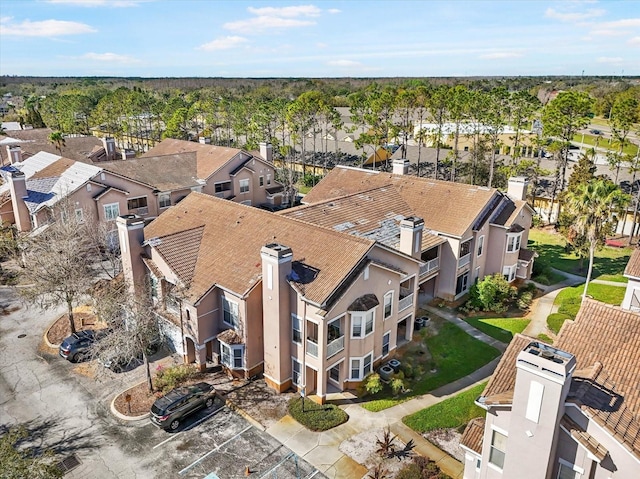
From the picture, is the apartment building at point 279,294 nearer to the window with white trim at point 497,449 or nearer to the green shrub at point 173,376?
the green shrub at point 173,376

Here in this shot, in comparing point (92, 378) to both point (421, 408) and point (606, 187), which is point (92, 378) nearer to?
point (421, 408)

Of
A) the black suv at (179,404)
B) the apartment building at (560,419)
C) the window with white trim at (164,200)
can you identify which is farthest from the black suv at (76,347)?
the window with white trim at (164,200)

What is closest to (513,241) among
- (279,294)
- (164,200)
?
(279,294)

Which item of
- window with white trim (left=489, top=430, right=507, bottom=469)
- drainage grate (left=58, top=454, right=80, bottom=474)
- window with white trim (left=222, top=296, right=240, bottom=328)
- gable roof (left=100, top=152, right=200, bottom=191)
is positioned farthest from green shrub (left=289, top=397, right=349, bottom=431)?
gable roof (left=100, top=152, right=200, bottom=191)

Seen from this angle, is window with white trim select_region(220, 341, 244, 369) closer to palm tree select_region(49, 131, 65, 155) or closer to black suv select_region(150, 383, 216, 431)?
black suv select_region(150, 383, 216, 431)

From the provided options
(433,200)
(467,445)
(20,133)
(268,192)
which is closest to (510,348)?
(467,445)
